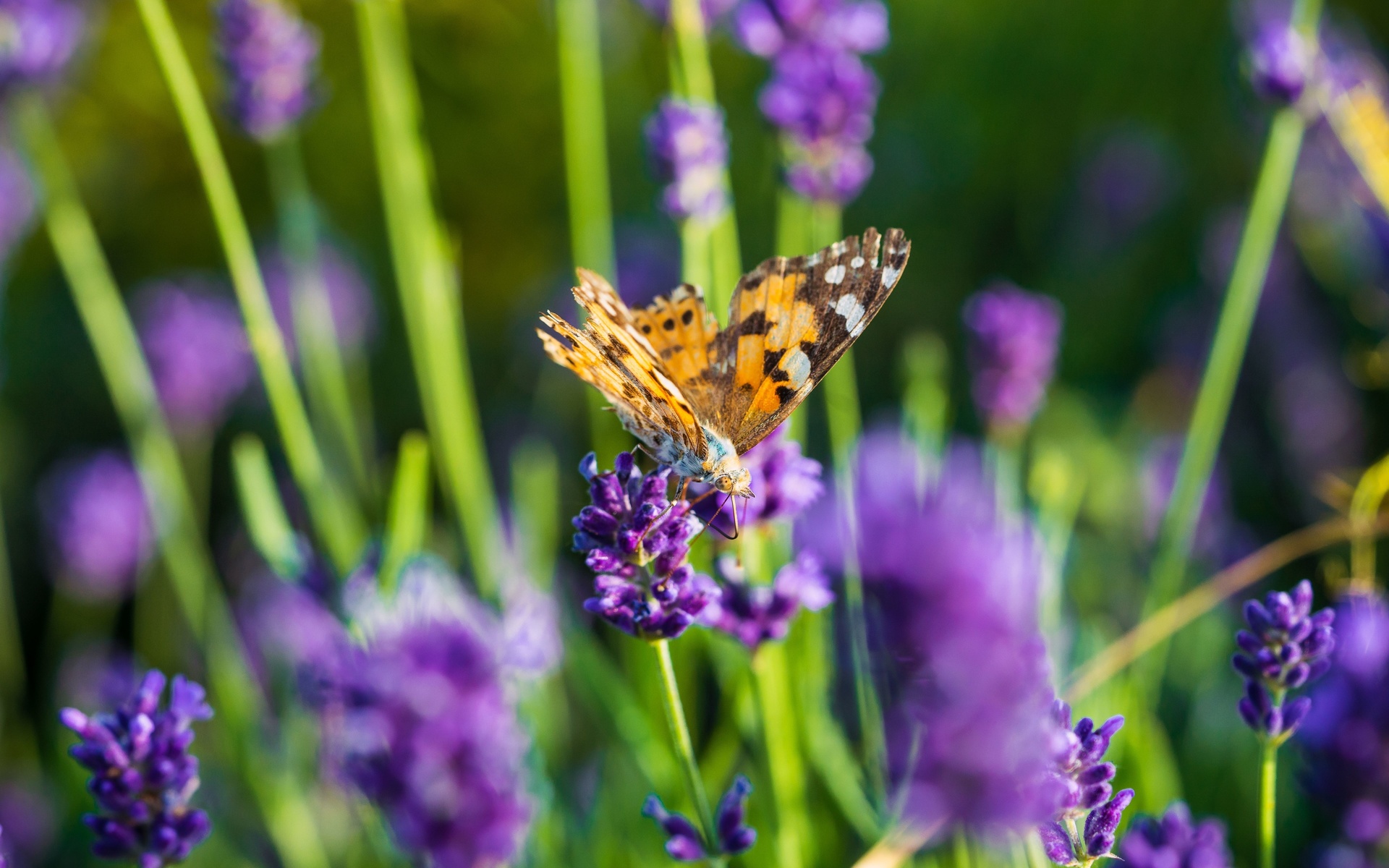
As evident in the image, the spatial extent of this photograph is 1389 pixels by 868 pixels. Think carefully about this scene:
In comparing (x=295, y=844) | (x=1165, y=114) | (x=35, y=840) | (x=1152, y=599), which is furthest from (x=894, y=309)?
(x=35, y=840)

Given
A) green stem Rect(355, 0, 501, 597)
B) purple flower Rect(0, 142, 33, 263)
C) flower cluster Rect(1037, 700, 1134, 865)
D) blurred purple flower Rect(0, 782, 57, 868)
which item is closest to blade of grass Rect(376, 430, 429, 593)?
green stem Rect(355, 0, 501, 597)

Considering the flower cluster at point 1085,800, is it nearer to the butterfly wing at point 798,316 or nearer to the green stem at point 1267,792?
the green stem at point 1267,792

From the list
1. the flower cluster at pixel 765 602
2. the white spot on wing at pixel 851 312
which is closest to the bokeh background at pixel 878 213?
the white spot on wing at pixel 851 312

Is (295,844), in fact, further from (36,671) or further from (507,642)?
(36,671)

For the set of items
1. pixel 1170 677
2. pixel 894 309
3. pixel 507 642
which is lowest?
pixel 507 642

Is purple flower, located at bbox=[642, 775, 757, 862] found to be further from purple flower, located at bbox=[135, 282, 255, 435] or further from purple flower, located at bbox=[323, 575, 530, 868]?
purple flower, located at bbox=[135, 282, 255, 435]

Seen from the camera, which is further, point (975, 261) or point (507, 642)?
point (975, 261)
